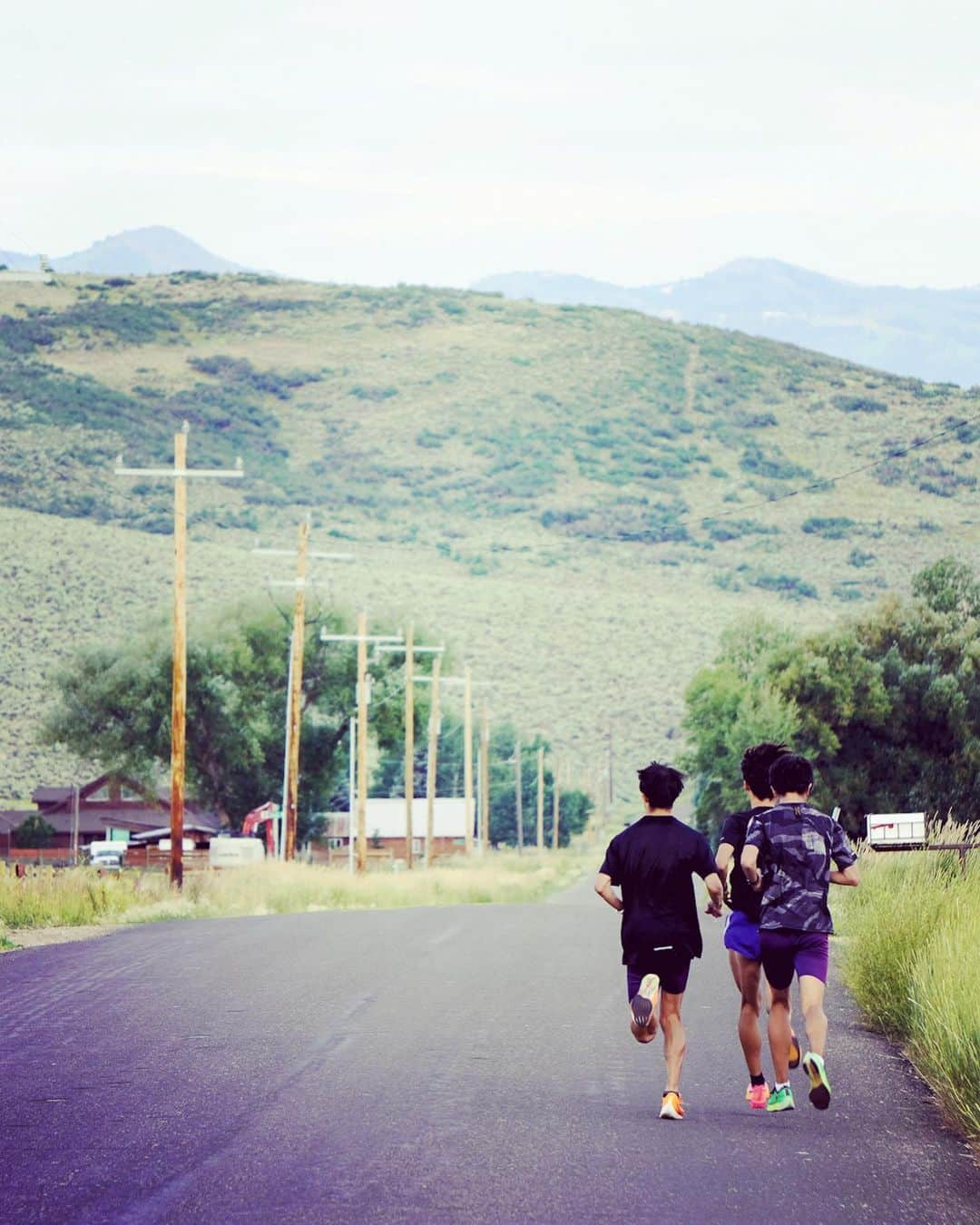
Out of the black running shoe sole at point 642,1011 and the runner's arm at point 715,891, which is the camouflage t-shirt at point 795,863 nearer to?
the runner's arm at point 715,891

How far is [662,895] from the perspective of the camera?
403 inches

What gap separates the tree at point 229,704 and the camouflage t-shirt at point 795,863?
200 feet

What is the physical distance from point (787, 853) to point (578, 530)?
13036 cm

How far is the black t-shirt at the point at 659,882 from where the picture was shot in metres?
10.2

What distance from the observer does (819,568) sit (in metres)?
118

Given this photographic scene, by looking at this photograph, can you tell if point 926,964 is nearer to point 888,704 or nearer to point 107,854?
point 888,704

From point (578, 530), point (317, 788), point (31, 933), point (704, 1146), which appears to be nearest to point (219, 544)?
point (578, 530)

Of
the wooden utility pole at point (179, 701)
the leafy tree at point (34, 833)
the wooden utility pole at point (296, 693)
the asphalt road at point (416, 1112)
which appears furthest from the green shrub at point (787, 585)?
the asphalt road at point (416, 1112)

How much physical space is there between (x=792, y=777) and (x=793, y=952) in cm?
85

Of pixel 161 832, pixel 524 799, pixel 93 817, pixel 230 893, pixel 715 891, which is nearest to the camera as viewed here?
pixel 715 891

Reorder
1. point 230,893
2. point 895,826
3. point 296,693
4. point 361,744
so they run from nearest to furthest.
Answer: point 895,826
point 230,893
point 296,693
point 361,744

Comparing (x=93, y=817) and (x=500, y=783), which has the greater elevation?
(x=500, y=783)

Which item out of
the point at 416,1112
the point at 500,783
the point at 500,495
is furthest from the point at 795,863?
the point at 500,495

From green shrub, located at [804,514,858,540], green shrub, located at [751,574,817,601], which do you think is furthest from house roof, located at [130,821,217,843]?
green shrub, located at [804,514,858,540]
